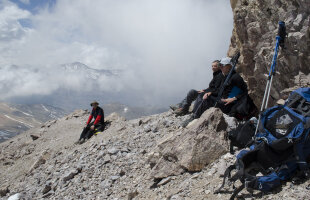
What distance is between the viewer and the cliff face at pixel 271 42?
854cm

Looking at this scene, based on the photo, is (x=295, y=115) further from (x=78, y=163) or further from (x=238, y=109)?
(x=78, y=163)

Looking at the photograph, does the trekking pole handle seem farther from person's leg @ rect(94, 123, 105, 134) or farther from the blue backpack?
person's leg @ rect(94, 123, 105, 134)

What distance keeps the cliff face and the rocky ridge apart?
2.73m

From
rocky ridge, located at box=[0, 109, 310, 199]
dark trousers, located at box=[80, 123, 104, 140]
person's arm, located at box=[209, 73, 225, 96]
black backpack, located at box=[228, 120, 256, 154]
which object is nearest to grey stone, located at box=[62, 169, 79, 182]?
rocky ridge, located at box=[0, 109, 310, 199]

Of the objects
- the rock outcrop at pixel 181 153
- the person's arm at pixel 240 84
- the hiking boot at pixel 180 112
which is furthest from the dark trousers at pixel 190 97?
the person's arm at pixel 240 84

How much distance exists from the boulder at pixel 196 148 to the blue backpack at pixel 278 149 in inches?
57.5

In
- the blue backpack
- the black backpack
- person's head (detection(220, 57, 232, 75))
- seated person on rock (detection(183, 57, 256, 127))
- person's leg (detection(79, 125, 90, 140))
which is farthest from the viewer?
person's leg (detection(79, 125, 90, 140))

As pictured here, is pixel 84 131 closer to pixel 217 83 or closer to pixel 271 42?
pixel 217 83

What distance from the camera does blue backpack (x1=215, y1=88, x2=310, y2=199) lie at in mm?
5047

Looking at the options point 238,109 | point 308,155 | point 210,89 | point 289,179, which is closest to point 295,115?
point 308,155

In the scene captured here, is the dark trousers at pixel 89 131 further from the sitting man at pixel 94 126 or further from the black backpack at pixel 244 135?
the black backpack at pixel 244 135

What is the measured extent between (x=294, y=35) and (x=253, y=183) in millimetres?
5835

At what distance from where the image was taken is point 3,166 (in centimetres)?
2058

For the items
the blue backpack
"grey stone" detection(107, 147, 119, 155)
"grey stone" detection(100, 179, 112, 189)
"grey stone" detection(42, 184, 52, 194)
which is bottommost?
"grey stone" detection(42, 184, 52, 194)
